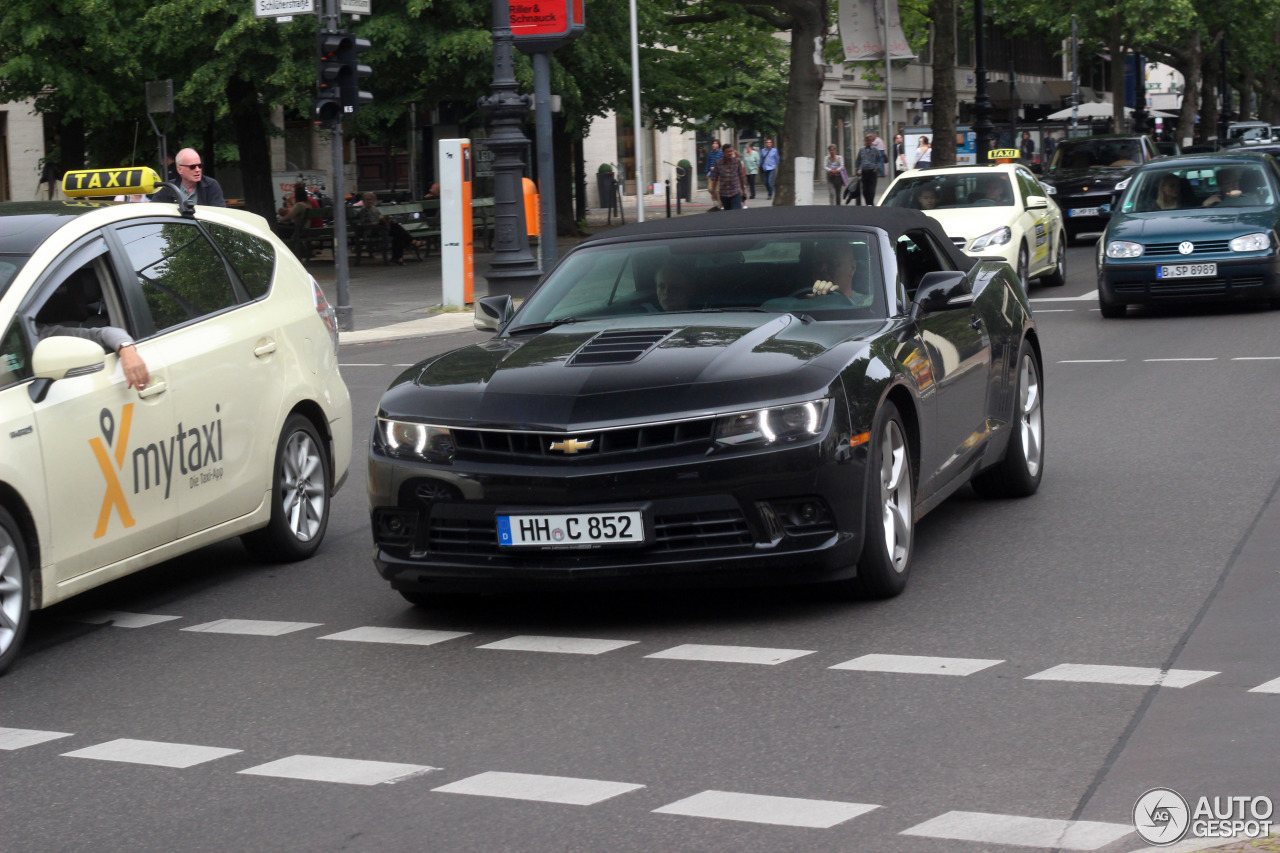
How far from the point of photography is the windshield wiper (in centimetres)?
757

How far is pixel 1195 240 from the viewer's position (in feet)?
61.1

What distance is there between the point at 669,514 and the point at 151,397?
7.07 feet

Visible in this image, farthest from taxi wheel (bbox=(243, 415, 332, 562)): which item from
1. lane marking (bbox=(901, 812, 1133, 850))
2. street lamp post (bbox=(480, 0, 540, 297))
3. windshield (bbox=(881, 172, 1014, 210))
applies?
windshield (bbox=(881, 172, 1014, 210))

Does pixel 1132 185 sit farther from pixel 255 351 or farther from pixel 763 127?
pixel 763 127

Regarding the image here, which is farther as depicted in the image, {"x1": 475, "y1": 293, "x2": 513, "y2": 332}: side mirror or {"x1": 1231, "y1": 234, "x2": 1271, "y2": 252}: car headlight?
{"x1": 1231, "y1": 234, "x2": 1271, "y2": 252}: car headlight

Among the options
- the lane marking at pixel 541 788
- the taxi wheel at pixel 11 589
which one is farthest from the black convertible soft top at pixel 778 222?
the lane marking at pixel 541 788

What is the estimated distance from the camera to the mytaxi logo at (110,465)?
6.77m

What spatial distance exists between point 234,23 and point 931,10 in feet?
61.9

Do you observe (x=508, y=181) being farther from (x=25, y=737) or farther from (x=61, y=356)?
(x=25, y=737)

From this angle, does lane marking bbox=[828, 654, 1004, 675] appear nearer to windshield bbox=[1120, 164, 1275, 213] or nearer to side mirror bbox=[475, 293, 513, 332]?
side mirror bbox=[475, 293, 513, 332]

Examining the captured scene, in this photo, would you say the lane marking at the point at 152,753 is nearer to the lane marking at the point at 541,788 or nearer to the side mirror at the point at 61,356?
the lane marking at the point at 541,788

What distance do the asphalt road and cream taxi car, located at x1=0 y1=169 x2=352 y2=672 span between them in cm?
31

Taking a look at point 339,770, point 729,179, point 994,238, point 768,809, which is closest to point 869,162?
point 729,179

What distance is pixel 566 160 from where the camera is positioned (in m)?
39.3
